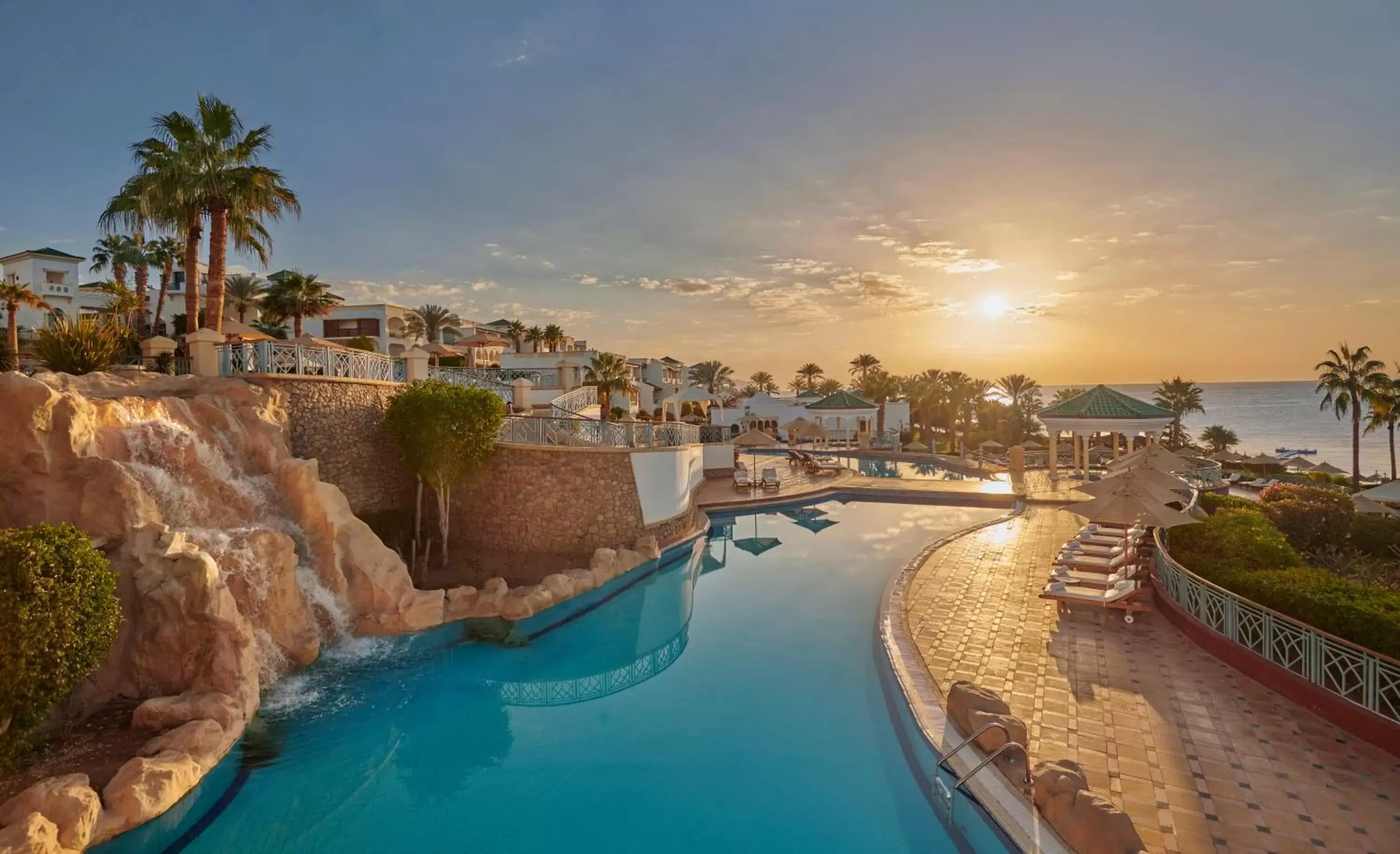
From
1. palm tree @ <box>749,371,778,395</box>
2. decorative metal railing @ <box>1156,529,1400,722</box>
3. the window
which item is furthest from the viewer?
palm tree @ <box>749,371,778,395</box>

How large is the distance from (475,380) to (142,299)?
22.2 m

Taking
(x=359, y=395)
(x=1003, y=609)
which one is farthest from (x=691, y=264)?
(x=1003, y=609)

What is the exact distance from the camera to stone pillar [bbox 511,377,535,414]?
2181 cm

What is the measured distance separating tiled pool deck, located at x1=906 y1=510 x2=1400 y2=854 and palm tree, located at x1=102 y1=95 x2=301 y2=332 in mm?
20102

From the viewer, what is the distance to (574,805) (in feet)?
24.7

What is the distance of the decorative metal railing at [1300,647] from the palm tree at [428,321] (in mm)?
42334

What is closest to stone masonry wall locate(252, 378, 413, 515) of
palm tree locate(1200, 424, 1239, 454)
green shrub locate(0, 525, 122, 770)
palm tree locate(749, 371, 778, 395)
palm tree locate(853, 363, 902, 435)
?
green shrub locate(0, 525, 122, 770)

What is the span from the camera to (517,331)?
45500 mm

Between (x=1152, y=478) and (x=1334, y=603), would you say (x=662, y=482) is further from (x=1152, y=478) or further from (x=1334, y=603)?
(x=1334, y=603)

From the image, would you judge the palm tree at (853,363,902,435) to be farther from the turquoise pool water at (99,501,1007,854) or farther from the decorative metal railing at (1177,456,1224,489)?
the turquoise pool water at (99,501,1007,854)

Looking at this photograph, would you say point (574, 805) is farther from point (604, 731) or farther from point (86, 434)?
point (86, 434)

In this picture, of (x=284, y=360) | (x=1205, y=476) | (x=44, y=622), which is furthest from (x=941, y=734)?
(x=1205, y=476)

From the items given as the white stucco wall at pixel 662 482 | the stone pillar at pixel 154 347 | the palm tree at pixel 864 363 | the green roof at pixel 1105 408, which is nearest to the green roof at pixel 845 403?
the green roof at pixel 1105 408

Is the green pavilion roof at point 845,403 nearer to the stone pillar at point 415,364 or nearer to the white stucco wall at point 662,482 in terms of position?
the white stucco wall at point 662,482
